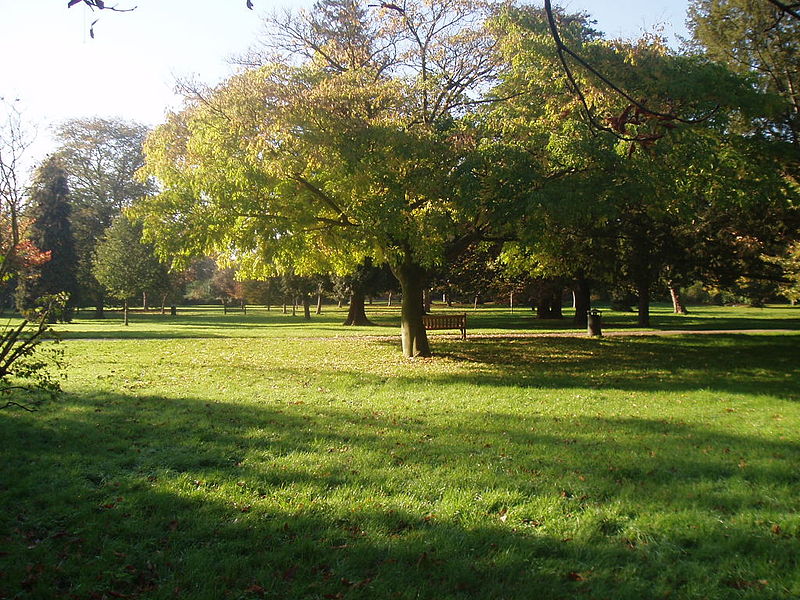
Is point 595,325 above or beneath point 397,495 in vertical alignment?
above

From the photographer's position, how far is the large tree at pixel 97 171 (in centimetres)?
4519

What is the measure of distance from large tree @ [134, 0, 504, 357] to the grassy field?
4.27 m

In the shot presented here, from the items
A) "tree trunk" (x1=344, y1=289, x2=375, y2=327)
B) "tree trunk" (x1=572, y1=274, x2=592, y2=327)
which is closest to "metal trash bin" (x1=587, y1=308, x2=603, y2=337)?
"tree trunk" (x1=572, y1=274, x2=592, y2=327)

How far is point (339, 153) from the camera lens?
11.3 m

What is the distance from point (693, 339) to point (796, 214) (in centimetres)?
630

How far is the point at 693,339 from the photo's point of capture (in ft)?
67.4

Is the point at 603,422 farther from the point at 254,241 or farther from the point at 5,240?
the point at 254,241

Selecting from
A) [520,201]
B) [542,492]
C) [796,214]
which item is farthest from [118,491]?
[796,214]

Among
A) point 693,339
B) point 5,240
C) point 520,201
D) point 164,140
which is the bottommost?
point 693,339

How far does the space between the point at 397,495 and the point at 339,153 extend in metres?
8.24

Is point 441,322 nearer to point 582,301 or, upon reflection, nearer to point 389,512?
point 389,512

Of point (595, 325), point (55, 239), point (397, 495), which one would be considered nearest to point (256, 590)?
point (397, 495)

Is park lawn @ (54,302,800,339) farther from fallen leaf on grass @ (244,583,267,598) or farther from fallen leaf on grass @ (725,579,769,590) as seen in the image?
fallen leaf on grass @ (725,579,769,590)

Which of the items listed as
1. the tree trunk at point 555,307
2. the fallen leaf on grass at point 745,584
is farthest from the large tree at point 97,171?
the fallen leaf on grass at point 745,584
